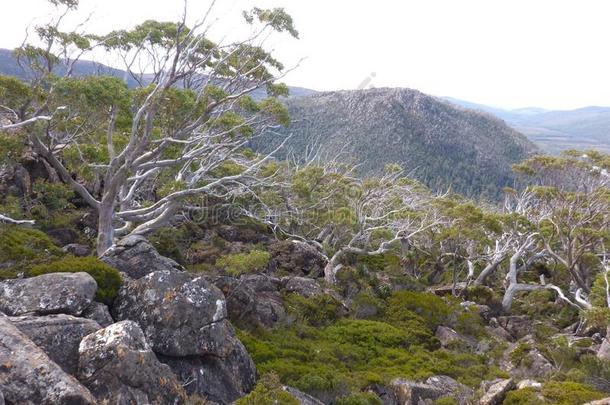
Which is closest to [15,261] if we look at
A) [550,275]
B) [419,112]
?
[550,275]

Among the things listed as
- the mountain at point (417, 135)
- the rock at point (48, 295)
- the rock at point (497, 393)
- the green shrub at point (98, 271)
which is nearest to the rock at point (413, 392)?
the rock at point (497, 393)

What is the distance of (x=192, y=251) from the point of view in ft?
62.1

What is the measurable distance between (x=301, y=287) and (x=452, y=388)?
6682mm

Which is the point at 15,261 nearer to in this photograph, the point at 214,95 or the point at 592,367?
the point at 214,95

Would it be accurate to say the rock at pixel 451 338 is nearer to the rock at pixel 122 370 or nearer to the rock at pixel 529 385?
the rock at pixel 529 385

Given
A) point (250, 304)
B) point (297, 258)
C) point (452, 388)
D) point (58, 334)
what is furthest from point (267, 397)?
point (297, 258)

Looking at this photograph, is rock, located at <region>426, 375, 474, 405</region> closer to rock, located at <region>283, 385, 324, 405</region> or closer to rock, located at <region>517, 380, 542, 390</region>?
rock, located at <region>517, 380, 542, 390</region>

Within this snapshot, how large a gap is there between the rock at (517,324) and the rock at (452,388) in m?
8.01

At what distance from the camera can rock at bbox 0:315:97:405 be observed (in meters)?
5.49

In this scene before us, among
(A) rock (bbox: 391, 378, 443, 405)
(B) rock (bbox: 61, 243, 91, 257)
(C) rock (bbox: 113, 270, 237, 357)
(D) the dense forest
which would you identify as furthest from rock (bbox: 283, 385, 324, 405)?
(B) rock (bbox: 61, 243, 91, 257)

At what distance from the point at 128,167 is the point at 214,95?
3022mm

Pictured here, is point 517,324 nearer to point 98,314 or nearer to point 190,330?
point 190,330

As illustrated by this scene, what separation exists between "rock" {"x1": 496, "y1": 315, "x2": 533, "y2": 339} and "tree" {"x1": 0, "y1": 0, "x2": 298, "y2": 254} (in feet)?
38.9

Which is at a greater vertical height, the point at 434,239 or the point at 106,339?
the point at 106,339
